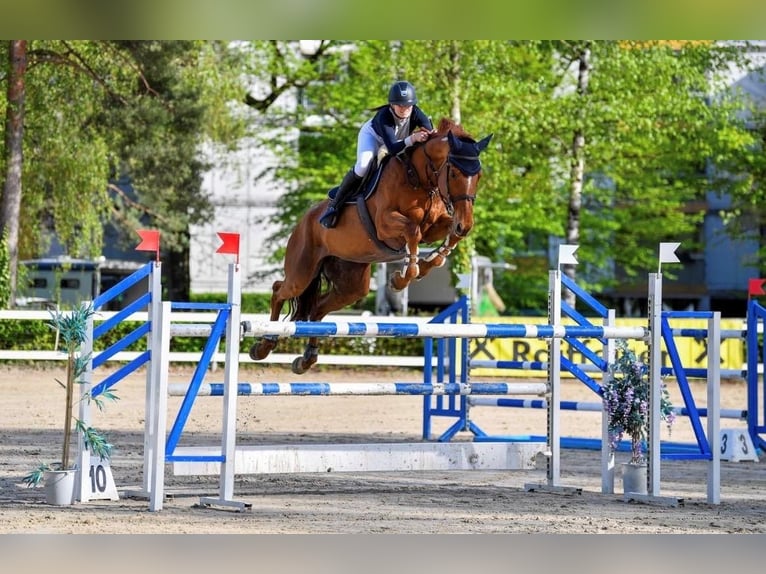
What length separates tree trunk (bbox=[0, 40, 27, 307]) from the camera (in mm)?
16000

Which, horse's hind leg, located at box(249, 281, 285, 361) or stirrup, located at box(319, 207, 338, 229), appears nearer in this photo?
stirrup, located at box(319, 207, 338, 229)

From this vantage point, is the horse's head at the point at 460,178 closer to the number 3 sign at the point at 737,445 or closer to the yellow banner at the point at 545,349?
the number 3 sign at the point at 737,445

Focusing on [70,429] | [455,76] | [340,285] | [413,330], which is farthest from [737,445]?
[455,76]

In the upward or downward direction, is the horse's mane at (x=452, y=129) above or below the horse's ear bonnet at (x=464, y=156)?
above

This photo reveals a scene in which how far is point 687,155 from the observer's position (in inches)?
809

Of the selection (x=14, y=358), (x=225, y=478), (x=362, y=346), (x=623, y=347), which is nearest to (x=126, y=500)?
(x=225, y=478)

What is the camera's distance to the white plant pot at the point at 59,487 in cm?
559

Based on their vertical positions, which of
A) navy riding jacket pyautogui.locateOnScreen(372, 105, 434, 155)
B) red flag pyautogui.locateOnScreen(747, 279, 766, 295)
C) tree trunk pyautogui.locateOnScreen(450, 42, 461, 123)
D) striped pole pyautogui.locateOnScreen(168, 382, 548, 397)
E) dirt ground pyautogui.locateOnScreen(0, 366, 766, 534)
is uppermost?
tree trunk pyautogui.locateOnScreen(450, 42, 461, 123)

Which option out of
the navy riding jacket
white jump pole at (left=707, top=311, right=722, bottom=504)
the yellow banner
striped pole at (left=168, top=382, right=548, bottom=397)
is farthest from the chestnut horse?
the yellow banner

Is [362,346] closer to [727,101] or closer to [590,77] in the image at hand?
[590,77]

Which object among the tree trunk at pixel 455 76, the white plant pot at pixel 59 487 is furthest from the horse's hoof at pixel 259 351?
the tree trunk at pixel 455 76

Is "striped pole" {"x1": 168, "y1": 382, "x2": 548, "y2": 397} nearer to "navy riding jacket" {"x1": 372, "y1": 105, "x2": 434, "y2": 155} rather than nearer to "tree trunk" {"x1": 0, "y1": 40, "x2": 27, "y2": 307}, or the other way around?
"navy riding jacket" {"x1": 372, "y1": 105, "x2": 434, "y2": 155}

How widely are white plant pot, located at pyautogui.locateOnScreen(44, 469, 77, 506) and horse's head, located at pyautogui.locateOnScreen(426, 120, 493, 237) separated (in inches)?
82.6

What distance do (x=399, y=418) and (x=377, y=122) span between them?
19.7ft
